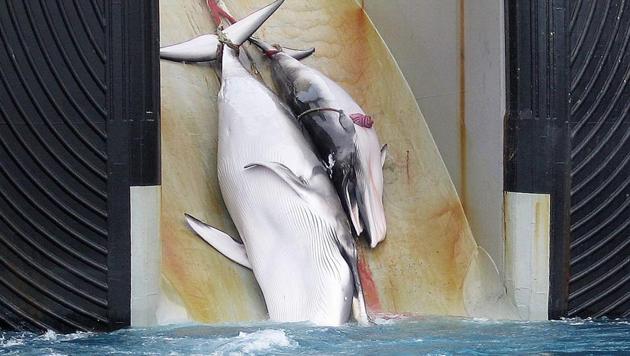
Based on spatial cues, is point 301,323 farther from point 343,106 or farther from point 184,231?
point 343,106

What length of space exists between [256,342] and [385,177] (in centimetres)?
343

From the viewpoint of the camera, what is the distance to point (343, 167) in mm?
10984

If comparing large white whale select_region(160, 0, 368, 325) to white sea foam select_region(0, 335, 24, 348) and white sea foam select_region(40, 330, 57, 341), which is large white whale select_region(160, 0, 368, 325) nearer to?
white sea foam select_region(40, 330, 57, 341)

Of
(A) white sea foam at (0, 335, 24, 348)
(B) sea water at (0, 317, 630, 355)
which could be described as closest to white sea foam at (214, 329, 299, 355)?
(B) sea water at (0, 317, 630, 355)

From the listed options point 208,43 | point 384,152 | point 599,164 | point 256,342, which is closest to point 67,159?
point 256,342

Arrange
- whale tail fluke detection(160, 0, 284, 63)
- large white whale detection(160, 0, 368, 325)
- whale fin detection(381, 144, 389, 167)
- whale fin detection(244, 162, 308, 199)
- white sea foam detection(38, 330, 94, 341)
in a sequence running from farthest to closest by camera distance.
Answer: whale fin detection(381, 144, 389, 167)
whale tail fluke detection(160, 0, 284, 63)
whale fin detection(244, 162, 308, 199)
large white whale detection(160, 0, 368, 325)
white sea foam detection(38, 330, 94, 341)

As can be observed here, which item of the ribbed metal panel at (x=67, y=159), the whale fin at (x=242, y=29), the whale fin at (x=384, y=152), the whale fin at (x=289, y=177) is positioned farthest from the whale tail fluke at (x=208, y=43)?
the whale fin at (x=384, y=152)

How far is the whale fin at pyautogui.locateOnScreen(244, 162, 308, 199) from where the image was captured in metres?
10.5

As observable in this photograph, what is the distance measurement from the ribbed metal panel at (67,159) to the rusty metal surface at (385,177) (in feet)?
3.39

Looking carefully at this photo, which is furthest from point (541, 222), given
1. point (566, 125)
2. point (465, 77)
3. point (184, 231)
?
point (184, 231)

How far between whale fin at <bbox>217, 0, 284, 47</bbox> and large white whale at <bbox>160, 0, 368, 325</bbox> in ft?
1.22

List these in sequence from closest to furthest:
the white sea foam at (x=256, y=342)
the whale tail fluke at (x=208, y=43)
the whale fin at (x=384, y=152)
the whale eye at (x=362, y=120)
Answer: the white sea foam at (x=256, y=342), the whale eye at (x=362, y=120), the whale tail fluke at (x=208, y=43), the whale fin at (x=384, y=152)

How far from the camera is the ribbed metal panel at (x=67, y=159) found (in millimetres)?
9570

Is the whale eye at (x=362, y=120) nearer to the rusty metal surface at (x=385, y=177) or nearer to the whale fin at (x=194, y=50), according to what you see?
the rusty metal surface at (x=385, y=177)
